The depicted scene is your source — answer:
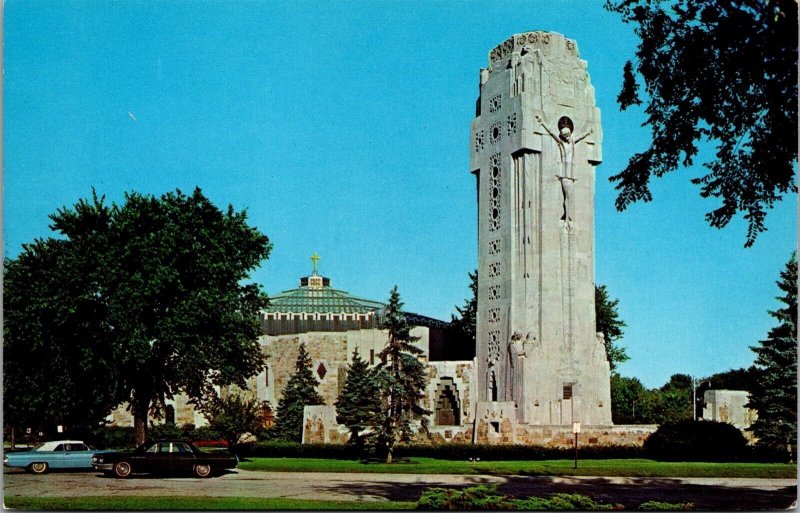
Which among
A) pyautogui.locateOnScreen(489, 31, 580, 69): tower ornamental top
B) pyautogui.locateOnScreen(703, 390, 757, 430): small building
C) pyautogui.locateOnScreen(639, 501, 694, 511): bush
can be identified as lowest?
pyautogui.locateOnScreen(639, 501, 694, 511): bush

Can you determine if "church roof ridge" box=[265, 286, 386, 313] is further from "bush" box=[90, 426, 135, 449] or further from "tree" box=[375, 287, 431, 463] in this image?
"tree" box=[375, 287, 431, 463]

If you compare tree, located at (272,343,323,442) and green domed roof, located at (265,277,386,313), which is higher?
green domed roof, located at (265,277,386,313)

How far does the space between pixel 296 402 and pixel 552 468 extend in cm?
2175

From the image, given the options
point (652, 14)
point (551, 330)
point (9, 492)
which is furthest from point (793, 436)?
point (9, 492)

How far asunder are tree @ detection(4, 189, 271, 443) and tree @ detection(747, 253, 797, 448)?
742 inches

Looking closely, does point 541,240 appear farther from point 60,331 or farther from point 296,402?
point 60,331

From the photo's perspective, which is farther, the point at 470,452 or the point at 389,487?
the point at 470,452

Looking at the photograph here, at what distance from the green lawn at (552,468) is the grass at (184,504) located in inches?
344

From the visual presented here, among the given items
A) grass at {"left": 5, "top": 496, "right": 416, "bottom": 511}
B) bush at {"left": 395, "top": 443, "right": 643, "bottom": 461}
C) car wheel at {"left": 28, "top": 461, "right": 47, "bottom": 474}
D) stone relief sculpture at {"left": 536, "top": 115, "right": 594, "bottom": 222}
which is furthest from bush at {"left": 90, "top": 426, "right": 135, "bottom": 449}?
grass at {"left": 5, "top": 496, "right": 416, "bottom": 511}

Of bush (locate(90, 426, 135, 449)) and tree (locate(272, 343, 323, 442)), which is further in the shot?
tree (locate(272, 343, 323, 442))

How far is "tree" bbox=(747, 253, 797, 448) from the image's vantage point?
3538 centimetres

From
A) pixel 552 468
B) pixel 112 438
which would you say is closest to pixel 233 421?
pixel 112 438

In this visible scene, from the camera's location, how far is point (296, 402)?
49.5 m

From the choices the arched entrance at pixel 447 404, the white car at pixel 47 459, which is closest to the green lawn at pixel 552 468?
the white car at pixel 47 459
